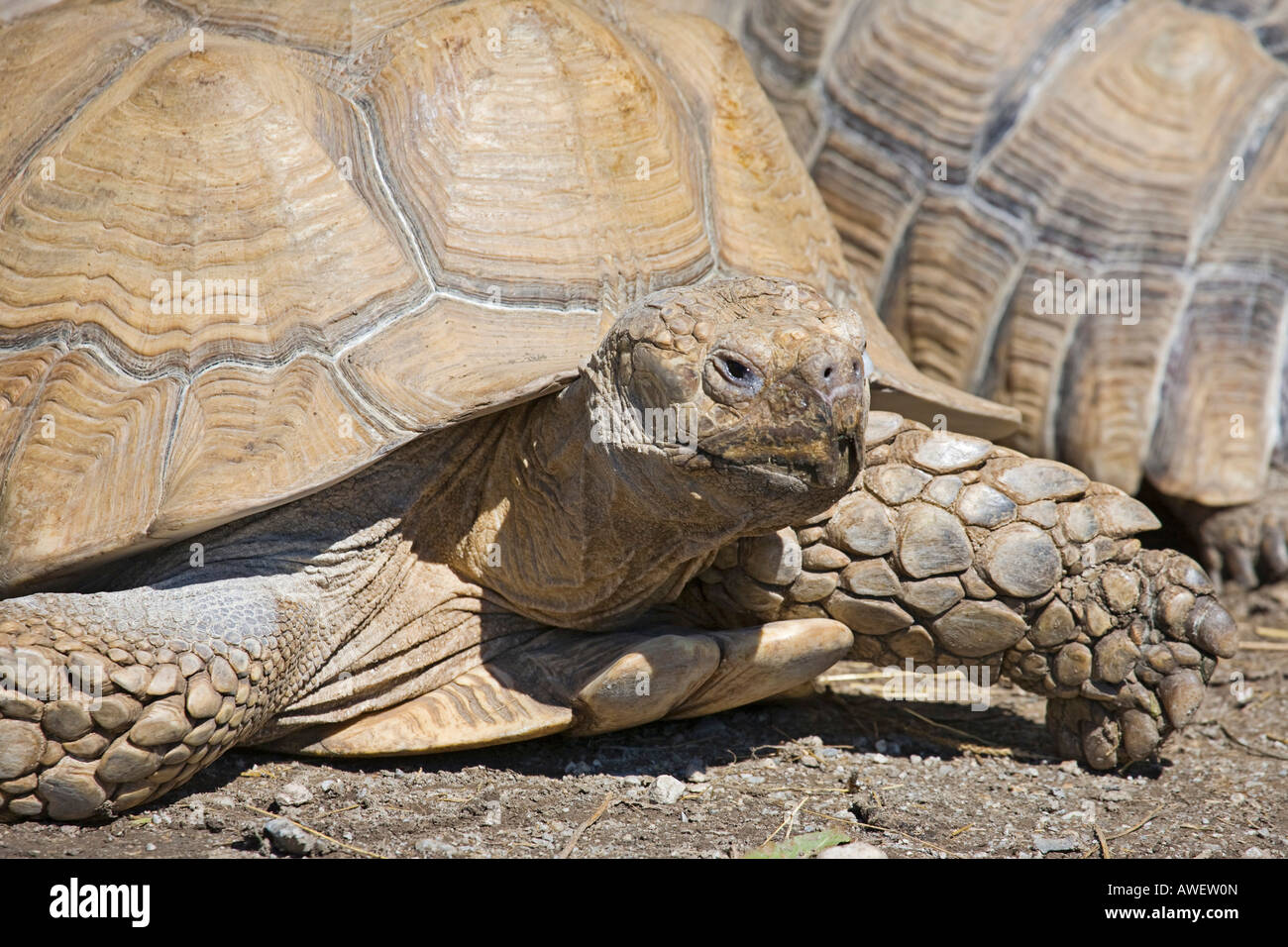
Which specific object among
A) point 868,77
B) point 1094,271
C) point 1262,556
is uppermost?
point 868,77

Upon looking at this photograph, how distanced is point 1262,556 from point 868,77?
2.30 m

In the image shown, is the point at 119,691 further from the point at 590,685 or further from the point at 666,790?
the point at 666,790

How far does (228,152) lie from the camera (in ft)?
10.8

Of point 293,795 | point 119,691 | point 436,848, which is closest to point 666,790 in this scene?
point 436,848

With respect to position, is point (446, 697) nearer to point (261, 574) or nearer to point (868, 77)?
point (261, 574)

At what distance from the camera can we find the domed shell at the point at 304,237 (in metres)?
3.04

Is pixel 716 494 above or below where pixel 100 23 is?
below

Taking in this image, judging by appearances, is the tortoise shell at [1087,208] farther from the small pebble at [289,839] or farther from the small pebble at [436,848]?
the small pebble at [289,839]

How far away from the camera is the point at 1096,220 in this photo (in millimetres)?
4969

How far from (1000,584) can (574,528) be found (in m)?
1.07

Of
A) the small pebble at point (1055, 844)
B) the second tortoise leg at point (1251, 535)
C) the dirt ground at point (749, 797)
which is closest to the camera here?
the dirt ground at point (749, 797)

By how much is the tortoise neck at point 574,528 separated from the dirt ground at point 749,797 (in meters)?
0.42

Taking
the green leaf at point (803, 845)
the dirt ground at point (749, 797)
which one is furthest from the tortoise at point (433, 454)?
the green leaf at point (803, 845)

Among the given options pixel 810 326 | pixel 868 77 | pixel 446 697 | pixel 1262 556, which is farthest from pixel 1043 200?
pixel 446 697
